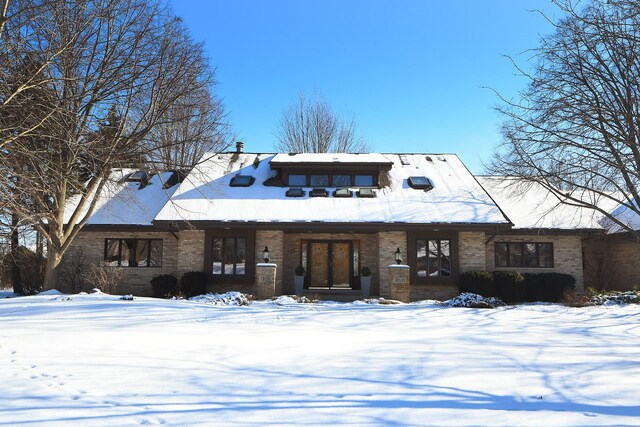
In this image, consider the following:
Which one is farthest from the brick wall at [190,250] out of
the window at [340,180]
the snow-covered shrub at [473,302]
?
the snow-covered shrub at [473,302]

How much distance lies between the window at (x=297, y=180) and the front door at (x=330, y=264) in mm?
2742

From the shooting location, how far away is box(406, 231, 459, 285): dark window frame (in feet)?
55.3

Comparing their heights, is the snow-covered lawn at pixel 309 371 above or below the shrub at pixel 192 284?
below

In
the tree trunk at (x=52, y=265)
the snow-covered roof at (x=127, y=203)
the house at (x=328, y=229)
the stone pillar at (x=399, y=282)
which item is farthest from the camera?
the snow-covered roof at (x=127, y=203)

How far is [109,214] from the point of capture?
18094 millimetres

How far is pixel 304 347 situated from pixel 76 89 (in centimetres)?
1067

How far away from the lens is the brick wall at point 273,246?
17000mm

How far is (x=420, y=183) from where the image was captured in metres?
19.6

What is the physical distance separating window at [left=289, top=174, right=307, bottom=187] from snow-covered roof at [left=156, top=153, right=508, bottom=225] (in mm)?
625

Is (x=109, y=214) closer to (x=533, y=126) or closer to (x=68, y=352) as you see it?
(x=68, y=352)

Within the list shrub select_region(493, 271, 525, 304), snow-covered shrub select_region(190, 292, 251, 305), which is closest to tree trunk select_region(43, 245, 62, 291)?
snow-covered shrub select_region(190, 292, 251, 305)

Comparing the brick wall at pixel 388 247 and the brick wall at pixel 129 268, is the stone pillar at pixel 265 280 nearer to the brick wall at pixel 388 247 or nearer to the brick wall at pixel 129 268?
the brick wall at pixel 129 268

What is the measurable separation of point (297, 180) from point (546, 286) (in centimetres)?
1083

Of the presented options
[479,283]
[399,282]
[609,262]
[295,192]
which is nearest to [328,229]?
[295,192]
